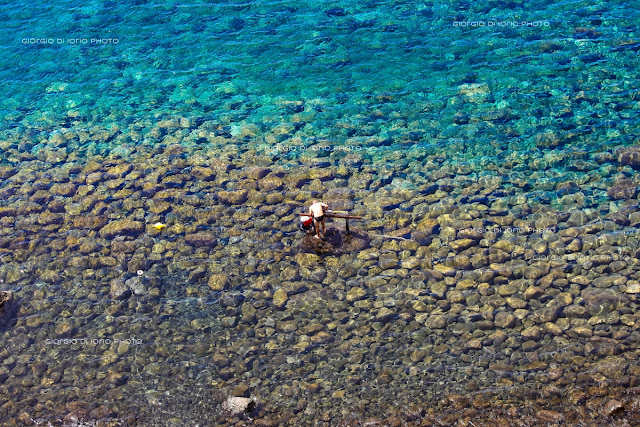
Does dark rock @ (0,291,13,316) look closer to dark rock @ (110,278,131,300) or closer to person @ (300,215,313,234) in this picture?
dark rock @ (110,278,131,300)

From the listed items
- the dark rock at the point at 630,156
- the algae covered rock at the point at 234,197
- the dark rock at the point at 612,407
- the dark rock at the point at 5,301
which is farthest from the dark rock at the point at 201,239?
the dark rock at the point at 630,156

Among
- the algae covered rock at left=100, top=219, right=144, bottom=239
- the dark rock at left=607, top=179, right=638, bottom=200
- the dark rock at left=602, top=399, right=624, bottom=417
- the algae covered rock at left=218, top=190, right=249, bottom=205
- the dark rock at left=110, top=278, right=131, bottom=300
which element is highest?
the algae covered rock at left=218, top=190, right=249, bottom=205

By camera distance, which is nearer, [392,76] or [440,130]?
[440,130]

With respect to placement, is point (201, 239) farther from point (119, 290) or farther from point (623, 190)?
point (623, 190)

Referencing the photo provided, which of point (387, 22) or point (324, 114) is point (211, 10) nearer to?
point (387, 22)

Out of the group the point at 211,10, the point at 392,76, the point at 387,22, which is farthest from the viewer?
the point at 211,10

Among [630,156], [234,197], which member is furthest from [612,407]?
[234,197]

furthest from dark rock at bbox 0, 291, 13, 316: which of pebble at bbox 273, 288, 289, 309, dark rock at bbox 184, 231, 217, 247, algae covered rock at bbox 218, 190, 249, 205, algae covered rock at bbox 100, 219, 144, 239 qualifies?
pebble at bbox 273, 288, 289, 309

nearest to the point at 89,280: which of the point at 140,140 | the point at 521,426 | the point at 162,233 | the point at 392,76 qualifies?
the point at 162,233
